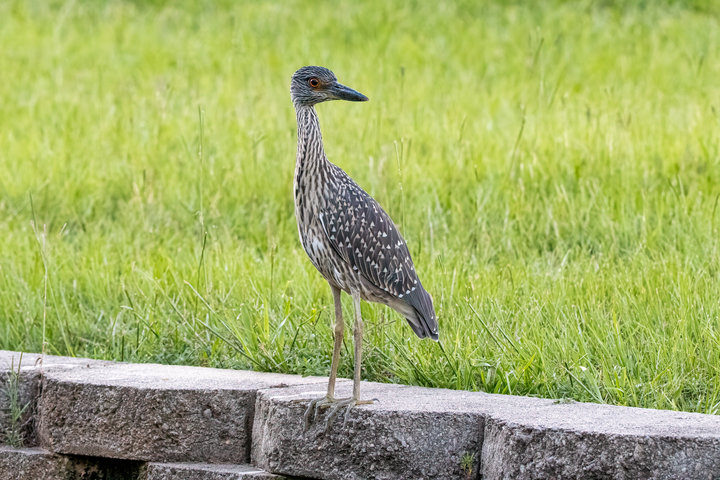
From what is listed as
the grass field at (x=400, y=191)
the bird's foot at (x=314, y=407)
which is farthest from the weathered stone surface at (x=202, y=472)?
the grass field at (x=400, y=191)

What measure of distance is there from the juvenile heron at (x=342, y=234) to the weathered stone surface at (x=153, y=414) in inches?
17.4

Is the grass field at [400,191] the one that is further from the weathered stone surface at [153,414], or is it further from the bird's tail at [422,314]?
the weathered stone surface at [153,414]

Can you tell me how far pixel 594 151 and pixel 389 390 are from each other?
372 cm

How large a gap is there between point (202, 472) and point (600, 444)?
4.91ft

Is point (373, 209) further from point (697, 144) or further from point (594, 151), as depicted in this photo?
point (697, 144)

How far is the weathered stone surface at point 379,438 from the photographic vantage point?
3664 mm

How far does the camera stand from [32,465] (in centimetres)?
434

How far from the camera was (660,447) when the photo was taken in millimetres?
3279

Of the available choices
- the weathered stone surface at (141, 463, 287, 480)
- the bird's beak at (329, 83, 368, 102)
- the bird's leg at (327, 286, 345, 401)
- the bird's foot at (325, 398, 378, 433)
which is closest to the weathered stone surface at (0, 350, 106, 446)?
the weathered stone surface at (141, 463, 287, 480)

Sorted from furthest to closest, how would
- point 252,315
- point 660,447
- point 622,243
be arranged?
point 622,243 < point 252,315 < point 660,447

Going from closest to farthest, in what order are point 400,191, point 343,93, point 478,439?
point 478,439 < point 343,93 < point 400,191

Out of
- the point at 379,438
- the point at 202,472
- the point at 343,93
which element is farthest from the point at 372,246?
the point at 202,472

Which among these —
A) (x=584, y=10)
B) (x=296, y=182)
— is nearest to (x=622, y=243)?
(x=296, y=182)

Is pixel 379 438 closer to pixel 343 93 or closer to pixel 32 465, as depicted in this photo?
pixel 343 93
